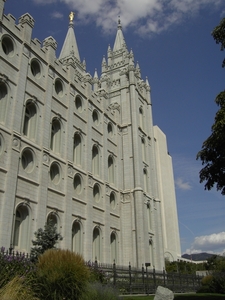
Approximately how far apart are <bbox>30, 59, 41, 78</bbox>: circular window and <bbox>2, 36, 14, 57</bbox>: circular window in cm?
247

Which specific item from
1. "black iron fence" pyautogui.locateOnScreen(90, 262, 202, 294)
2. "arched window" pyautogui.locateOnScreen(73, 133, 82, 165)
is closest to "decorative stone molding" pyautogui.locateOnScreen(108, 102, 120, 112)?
"arched window" pyautogui.locateOnScreen(73, 133, 82, 165)

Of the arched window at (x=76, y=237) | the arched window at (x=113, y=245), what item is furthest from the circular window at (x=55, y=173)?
the arched window at (x=113, y=245)

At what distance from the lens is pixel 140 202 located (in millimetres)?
34594

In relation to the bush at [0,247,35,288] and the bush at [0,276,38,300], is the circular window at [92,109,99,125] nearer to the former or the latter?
the bush at [0,247,35,288]

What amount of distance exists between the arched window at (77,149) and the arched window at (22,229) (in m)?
8.67

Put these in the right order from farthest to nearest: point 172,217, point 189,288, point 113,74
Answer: point 172,217 < point 113,74 < point 189,288

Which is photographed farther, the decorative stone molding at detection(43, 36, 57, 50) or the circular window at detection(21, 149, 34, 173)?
the decorative stone molding at detection(43, 36, 57, 50)

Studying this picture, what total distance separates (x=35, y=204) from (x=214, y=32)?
16101 mm

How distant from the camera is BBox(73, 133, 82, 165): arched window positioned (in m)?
30.0

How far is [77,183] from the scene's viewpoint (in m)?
29.1

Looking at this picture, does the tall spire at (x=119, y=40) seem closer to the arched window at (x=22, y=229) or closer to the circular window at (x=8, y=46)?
the circular window at (x=8, y=46)

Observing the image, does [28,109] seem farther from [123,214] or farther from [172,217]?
[172,217]

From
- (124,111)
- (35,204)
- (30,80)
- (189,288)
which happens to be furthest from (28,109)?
(189,288)

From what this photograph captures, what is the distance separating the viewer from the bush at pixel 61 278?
11.0m
